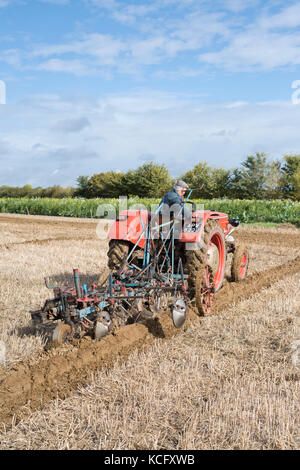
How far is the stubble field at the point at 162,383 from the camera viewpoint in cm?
295

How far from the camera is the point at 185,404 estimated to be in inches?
132

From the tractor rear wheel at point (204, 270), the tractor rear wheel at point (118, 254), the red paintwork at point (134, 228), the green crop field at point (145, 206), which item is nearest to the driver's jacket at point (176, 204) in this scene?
the red paintwork at point (134, 228)

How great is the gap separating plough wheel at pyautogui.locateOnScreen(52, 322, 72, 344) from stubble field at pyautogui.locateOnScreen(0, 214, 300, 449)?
0.36ft

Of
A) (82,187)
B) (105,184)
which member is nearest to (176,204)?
(105,184)

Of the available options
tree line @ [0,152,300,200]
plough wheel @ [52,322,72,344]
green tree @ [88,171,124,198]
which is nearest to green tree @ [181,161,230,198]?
tree line @ [0,152,300,200]

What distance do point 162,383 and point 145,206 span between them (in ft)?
59.0

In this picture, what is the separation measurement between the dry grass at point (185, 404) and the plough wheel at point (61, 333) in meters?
0.76

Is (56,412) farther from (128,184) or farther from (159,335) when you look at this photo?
(128,184)

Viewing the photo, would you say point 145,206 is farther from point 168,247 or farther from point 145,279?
point 145,279

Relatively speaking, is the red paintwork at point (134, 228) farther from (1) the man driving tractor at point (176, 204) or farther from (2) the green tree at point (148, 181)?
(2) the green tree at point (148, 181)

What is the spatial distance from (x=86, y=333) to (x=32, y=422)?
1.68m

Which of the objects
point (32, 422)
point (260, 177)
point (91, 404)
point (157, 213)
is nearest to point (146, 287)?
point (157, 213)

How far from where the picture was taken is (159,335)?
500cm

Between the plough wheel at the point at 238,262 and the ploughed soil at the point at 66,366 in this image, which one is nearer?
the ploughed soil at the point at 66,366
